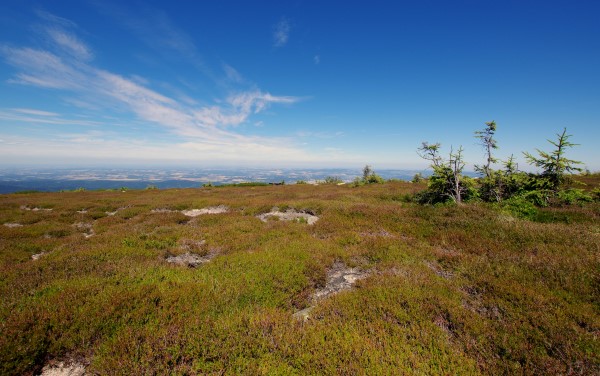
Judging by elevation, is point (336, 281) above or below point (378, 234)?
below

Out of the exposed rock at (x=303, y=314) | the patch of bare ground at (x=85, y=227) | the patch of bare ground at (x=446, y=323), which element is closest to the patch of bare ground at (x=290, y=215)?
the exposed rock at (x=303, y=314)

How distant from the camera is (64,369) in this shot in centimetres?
367

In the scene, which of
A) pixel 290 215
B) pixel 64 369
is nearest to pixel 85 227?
pixel 290 215

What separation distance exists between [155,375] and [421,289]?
5439 millimetres

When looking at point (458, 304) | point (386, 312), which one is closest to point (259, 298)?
point (386, 312)

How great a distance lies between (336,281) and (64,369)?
5516 millimetres

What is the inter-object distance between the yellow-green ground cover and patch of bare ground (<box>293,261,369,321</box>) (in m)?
0.20

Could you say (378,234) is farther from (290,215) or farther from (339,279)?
(290,215)

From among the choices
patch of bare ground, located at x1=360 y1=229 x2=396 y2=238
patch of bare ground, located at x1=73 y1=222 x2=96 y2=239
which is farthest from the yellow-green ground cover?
patch of bare ground, located at x1=73 y1=222 x2=96 y2=239

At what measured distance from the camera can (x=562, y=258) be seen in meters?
6.58

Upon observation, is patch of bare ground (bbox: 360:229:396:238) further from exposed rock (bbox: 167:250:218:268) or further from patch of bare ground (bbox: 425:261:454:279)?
exposed rock (bbox: 167:250:218:268)

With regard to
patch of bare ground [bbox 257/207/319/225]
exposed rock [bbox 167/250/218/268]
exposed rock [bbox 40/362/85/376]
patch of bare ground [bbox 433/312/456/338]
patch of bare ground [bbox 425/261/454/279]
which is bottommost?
exposed rock [bbox 167/250/218/268]

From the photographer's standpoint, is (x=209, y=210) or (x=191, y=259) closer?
(x=191, y=259)

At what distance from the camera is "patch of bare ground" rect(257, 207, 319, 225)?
13969 mm
